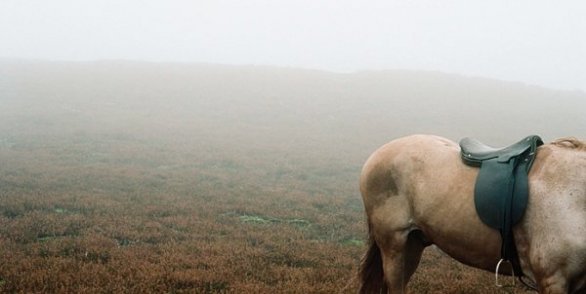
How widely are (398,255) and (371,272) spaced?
0.66 m

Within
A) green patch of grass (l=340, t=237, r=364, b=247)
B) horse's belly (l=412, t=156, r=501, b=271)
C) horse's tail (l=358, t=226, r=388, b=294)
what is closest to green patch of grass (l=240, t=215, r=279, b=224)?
green patch of grass (l=340, t=237, r=364, b=247)

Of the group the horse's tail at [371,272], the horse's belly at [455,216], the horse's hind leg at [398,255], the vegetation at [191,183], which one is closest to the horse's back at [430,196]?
the horse's belly at [455,216]

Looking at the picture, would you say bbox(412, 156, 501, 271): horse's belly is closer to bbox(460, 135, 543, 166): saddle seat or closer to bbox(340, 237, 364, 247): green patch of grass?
bbox(460, 135, 543, 166): saddle seat

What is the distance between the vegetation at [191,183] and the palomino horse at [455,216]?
93 cm

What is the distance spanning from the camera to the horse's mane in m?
3.85

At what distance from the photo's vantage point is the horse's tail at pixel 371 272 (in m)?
5.10

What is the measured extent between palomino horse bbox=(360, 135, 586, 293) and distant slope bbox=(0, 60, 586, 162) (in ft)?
61.6

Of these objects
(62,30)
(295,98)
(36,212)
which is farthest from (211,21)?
(36,212)

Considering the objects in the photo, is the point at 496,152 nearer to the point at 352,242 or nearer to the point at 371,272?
the point at 371,272

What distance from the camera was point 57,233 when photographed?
899 centimetres

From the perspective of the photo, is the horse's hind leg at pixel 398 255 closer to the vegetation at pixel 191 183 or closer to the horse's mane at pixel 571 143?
the vegetation at pixel 191 183

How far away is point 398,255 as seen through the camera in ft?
15.0

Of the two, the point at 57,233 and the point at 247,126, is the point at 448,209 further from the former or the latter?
the point at 247,126

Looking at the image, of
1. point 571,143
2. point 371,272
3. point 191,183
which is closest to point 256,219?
point 191,183
